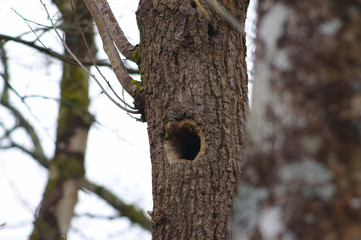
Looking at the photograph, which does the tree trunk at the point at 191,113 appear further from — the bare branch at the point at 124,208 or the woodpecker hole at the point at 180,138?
the bare branch at the point at 124,208

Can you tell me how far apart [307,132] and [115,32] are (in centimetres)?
234

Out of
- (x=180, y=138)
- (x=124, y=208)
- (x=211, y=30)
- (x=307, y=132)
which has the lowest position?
(x=307, y=132)

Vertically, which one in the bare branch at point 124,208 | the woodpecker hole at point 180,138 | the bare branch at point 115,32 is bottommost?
the woodpecker hole at point 180,138

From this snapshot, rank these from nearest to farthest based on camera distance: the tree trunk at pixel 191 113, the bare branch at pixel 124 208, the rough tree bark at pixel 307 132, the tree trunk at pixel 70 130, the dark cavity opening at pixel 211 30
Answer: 1. the rough tree bark at pixel 307 132
2. the tree trunk at pixel 191 113
3. the dark cavity opening at pixel 211 30
4. the tree trunk at pixel 70 130
5. the bare branch at pixel 124 208

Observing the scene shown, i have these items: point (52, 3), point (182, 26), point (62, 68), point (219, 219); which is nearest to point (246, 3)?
point (182, 26)

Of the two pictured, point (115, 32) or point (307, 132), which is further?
point (115, 32)

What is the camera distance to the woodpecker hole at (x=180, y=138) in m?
2.43

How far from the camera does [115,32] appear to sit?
305 cm

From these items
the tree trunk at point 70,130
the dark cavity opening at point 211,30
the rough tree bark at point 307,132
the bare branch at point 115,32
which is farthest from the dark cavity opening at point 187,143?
the tree trunk at point 70,130

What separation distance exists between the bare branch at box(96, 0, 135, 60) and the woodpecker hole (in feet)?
2.31

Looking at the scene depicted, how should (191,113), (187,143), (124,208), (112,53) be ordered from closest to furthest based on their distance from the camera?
(191,113)
(187,143)
(112,53)
(124,208)

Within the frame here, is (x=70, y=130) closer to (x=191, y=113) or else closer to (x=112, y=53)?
(x=112, y=53)

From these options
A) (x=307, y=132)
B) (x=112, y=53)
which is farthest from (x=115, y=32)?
(x=307, y=132)

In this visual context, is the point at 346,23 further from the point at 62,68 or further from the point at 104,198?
the point at 62,68
